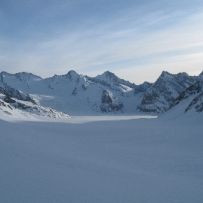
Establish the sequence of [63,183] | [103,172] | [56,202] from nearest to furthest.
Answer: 1. [56,202]
2. [63,183]
3. [103,172]

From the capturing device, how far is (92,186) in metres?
16.9

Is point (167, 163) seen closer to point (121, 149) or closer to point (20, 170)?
point (121, 149)

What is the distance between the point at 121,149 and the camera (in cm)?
3531

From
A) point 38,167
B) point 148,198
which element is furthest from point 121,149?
point 148,198

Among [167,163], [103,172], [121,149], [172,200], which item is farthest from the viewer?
[121,149]

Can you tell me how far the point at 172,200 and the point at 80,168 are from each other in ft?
21.8

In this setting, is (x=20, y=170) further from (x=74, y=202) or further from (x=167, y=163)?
(x=167, y=163)

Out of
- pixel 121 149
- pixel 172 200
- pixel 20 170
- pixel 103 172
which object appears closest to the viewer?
pixel 172 200

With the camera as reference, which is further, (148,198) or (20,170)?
(20,170)

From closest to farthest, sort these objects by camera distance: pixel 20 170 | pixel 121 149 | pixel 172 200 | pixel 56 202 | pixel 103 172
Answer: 1. pixel 56 202
2. pixel 172 200
3. pixel 20 170
4. pixel 103 172
5. pixel 121 149

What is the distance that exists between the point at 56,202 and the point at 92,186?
2.97m

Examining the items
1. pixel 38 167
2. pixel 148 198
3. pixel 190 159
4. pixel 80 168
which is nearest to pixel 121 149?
pixel 190 159

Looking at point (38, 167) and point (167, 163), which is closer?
point (38, 167)

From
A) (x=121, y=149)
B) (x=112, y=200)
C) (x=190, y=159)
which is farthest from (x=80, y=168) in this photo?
(x=121, y=149)
